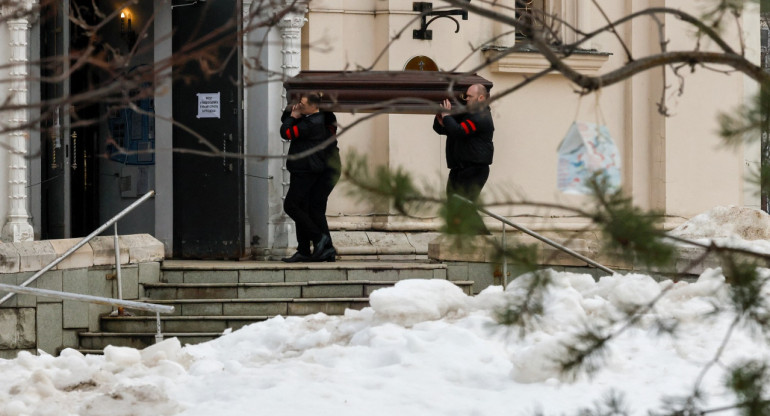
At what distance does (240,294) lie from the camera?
1112cm

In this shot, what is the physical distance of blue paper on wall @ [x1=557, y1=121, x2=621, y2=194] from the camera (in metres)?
3.91

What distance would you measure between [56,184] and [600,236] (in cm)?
952

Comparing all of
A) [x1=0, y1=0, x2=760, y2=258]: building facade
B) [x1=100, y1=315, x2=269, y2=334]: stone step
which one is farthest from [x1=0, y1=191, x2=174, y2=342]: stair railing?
[x1=0, y1=0, x2=760, y2=258]: building facade

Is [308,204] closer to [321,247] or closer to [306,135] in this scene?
[321,247]

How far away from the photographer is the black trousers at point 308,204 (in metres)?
12.1

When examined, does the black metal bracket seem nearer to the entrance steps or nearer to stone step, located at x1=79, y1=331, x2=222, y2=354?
the entrance steps

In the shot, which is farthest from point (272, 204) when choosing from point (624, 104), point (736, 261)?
point (736, 261)

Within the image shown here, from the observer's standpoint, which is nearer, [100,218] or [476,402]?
[476,402]

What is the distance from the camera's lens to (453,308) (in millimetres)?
9484

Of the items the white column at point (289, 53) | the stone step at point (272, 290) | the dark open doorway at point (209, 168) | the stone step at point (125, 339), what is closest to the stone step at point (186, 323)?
the stone step at point (125, 339)

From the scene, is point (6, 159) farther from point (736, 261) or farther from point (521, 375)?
point (736, 261)

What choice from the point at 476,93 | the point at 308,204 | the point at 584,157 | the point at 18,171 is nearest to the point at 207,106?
the point at 308,204

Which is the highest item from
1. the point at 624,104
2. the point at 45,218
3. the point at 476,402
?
the point at 624,104

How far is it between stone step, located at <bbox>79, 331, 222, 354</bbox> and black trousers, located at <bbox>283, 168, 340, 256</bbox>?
2068 mm
